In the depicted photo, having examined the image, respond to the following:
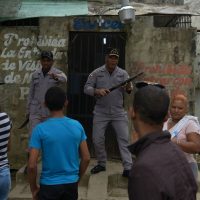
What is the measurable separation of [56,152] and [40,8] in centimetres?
463

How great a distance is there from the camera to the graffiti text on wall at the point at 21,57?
25.5 ft

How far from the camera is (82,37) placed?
25.3 feet

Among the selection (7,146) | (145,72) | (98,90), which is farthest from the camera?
(145,72)

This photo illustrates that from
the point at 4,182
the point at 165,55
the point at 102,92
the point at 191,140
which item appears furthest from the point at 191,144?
the point at 165,55

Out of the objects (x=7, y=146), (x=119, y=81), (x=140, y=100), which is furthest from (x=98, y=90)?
(x=140, y=100)

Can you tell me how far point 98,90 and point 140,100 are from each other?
4330 millimetres

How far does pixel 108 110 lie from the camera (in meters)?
6.65

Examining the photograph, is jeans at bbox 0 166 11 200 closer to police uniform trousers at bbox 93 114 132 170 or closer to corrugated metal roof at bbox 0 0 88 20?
police uniform trousers at bbox 93 114 132 170

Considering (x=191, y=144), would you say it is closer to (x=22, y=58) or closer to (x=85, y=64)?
(x=85, y=64)

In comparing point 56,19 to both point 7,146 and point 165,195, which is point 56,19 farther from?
point 165,195

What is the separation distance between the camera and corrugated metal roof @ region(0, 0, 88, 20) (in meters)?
7.62

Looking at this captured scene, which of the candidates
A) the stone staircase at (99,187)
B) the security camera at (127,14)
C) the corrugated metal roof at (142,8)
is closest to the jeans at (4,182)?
the stone staircase at (99,187)

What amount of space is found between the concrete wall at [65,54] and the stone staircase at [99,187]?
1307 mm

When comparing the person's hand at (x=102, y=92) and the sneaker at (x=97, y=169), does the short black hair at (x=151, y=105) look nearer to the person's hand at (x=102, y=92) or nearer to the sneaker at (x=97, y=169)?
the person's hand at (x=102, y=92)
